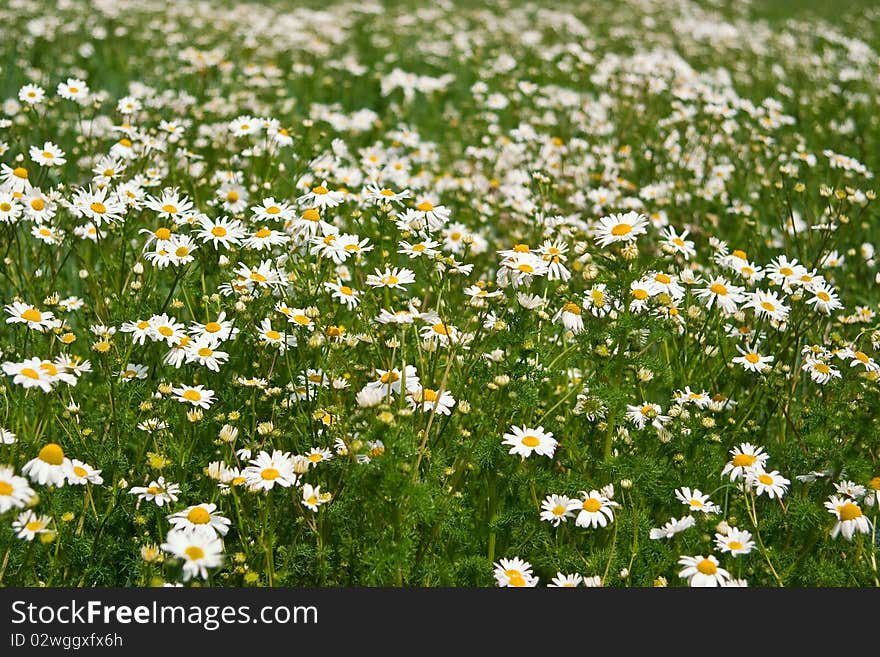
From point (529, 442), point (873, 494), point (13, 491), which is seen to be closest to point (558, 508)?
point (529, 442)

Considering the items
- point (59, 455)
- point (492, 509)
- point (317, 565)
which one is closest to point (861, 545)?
point (492, 509)

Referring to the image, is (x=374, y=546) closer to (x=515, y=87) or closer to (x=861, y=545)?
(x=861, y=545)

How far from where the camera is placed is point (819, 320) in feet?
12.0

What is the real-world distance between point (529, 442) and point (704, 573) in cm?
61

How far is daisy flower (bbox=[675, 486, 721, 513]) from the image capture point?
259cm

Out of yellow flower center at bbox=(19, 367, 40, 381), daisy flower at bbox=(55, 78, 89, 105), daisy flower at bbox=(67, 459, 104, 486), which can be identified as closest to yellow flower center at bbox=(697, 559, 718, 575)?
daisy flower at bbox=(67, 459, 104, 486)

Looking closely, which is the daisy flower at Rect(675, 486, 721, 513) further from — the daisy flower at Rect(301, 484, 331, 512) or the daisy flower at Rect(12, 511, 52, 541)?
the daisy flower at Rect(12, 511, 52, 541)

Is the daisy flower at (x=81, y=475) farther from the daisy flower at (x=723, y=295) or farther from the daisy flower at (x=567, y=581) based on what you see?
the daisy flower at (x=723, y=295)

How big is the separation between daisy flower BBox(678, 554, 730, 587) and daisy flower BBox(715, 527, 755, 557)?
59 millimetres

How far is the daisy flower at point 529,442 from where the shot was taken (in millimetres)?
2645

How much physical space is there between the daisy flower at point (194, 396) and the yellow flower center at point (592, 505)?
117 cm

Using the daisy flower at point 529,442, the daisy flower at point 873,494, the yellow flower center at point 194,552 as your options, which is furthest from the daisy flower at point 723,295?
the yellow flower center at point 194,552

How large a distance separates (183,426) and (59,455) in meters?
0.50

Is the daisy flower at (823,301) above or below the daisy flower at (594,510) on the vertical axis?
above
